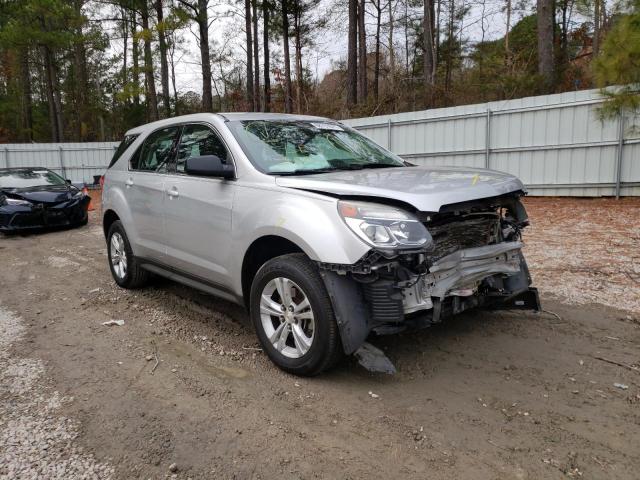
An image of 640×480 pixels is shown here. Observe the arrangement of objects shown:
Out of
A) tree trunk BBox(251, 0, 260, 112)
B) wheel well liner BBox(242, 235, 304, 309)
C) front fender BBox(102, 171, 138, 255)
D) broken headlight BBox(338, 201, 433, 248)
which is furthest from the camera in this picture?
tree trunk BBox(251, 0, 260, 112)

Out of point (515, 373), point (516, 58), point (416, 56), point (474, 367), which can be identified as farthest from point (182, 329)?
point (416, 56)

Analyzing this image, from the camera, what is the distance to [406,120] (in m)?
15.5

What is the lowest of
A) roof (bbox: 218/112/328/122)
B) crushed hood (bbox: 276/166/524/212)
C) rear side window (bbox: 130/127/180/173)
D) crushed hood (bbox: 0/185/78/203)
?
crushed hood (bbox: 0/185/78/203)

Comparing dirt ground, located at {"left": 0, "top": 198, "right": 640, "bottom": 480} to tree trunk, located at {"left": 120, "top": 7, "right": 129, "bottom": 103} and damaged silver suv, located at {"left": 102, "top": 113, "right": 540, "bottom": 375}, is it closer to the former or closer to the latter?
damaged silver suv, located at {"left": 102, "top": 113, "right": 540, "bottom": 375}

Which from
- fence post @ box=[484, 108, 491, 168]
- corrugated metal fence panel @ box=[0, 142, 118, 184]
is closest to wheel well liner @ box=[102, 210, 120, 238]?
fence post @ box=[484, 108, 491, 168]

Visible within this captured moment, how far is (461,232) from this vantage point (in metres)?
3.51

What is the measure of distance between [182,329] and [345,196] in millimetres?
2194

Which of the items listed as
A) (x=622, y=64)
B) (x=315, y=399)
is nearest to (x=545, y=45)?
(x=622, y=64)

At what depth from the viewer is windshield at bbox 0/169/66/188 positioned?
35.5ft

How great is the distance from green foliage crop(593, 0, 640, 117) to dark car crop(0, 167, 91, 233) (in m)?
11.0

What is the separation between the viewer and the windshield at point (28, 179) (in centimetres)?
1081

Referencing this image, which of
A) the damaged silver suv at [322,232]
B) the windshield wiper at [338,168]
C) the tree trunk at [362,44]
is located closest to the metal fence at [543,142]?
the windshield wiper at [338,168]

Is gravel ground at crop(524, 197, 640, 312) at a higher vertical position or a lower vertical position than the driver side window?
lower

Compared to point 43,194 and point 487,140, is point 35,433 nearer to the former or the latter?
point 43,194
